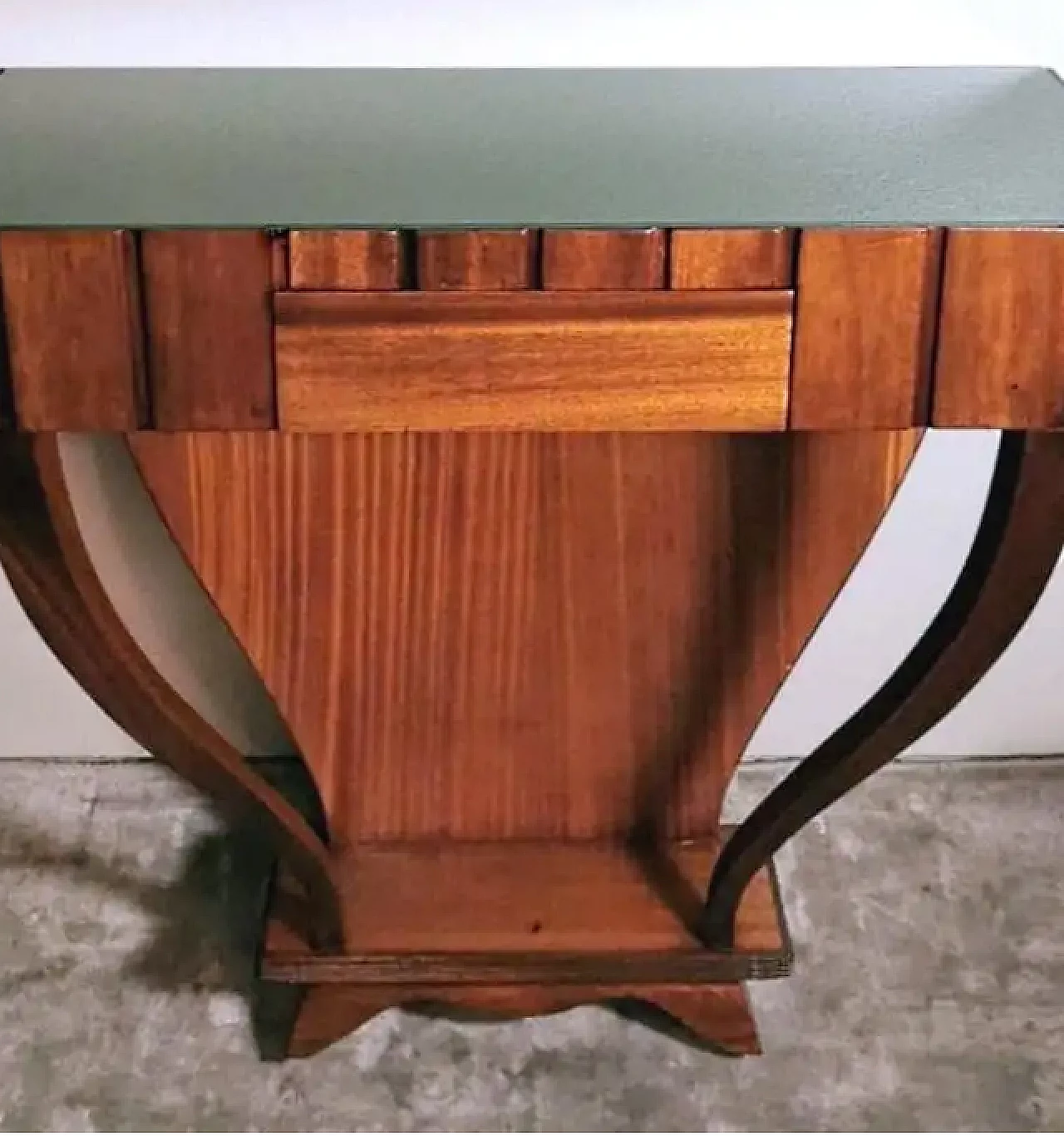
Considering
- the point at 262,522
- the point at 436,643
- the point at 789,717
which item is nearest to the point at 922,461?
the point at 789,717

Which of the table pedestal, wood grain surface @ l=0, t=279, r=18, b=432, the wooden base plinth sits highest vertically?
wood grain surface @ l=0, t=279, r=18, b=432

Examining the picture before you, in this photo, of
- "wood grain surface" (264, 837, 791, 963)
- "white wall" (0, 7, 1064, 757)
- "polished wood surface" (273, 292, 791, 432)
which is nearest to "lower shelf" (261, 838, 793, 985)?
"wood grain surface" (264, 837, 791, 963)

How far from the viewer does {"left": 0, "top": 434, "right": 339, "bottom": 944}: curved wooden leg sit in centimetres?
86

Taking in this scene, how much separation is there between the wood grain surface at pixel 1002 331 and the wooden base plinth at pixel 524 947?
474 millimetres

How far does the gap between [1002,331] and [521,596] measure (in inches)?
16.7

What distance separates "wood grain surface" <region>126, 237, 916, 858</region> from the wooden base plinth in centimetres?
5

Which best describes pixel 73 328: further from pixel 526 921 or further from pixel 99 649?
pixel 526 921

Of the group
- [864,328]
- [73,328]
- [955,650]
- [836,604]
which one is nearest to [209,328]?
[73,328]

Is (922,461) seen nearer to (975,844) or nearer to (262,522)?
(975,844)

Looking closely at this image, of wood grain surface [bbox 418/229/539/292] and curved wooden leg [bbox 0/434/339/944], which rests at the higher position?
wood grain surface [bbox 418/229/539/292]

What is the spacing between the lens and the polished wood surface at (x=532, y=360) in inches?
29.7

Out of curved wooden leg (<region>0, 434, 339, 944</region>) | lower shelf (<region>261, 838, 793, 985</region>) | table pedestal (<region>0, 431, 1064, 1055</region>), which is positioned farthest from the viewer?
lower shelf (<region>261, 838, 793, 985</region>)

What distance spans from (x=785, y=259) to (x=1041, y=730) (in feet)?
2.50

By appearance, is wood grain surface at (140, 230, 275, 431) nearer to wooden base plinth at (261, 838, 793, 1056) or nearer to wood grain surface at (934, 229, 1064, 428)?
wood grain surface at (934, 229, 1064, 428)
